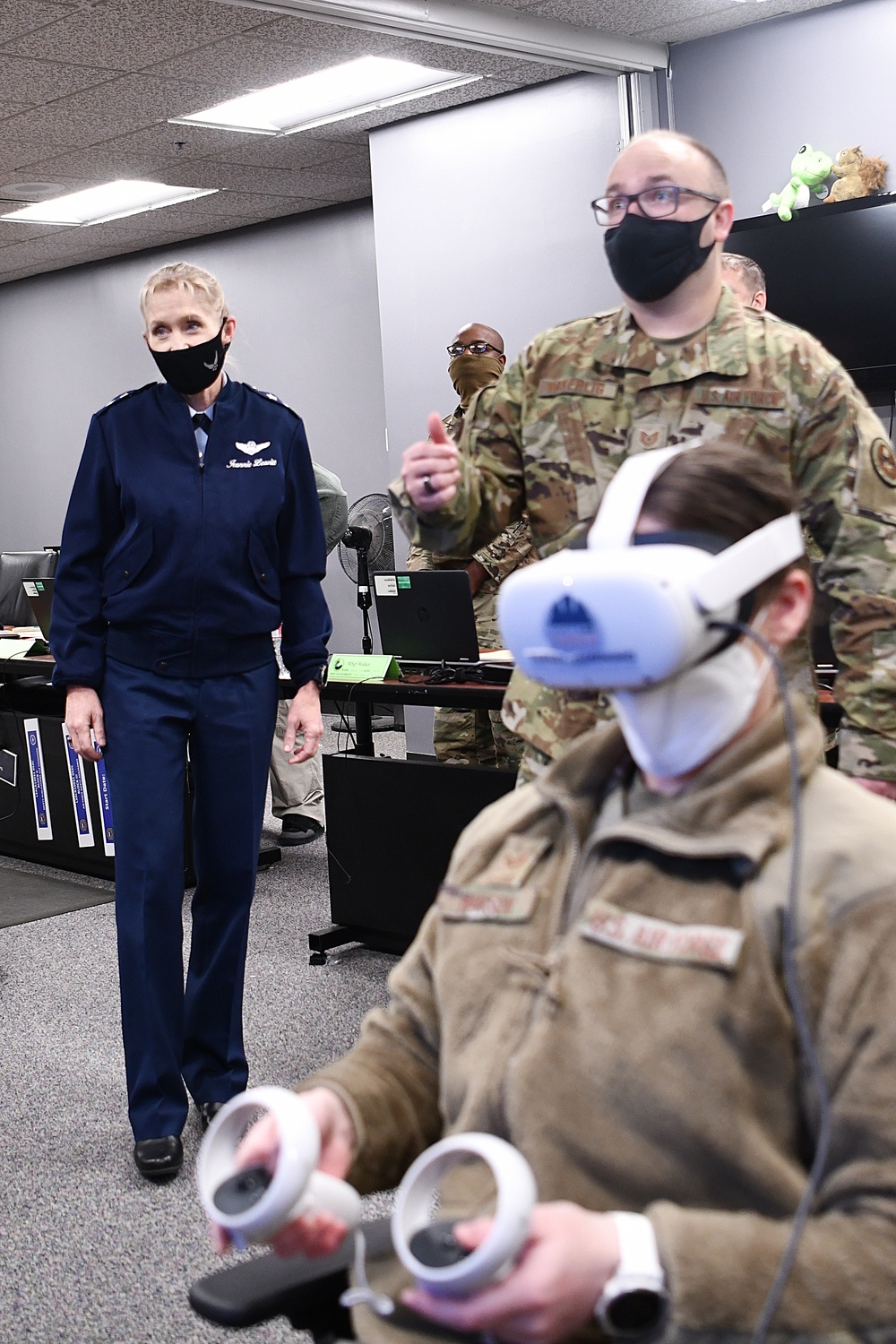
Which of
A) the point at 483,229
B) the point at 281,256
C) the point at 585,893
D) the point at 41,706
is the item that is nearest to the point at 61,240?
the point at 281,256

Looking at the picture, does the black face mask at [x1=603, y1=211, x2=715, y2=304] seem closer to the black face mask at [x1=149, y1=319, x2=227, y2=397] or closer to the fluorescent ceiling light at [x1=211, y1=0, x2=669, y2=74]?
the black face mask at [x1=149, y1=319, x2=227, y2=397]

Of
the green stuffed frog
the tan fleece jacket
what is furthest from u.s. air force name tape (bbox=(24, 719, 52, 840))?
the tan fleece jacket

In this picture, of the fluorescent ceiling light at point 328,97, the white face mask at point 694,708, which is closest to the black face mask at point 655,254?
the white face mask at point 694,708

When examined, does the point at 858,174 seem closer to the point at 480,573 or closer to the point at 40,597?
the point at 480,573

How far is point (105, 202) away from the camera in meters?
7.41

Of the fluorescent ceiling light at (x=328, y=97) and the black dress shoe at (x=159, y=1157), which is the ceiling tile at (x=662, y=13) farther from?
the black dress shoe at (x=159, y=1157)

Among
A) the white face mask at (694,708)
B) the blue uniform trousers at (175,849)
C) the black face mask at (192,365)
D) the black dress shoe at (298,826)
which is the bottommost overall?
the black dress shoe at (298,826)

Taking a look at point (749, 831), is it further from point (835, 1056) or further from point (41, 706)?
point (41, 706)

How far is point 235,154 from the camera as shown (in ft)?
20.8

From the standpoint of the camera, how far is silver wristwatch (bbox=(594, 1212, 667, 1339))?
0.83m

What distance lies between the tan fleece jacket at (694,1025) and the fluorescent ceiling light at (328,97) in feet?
15.9

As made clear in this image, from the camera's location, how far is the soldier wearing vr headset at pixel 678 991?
2.71 ft

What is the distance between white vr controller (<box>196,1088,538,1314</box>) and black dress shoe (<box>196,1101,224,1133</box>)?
1802 mm

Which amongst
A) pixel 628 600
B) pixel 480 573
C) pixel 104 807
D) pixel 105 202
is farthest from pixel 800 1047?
pixel 105 202
